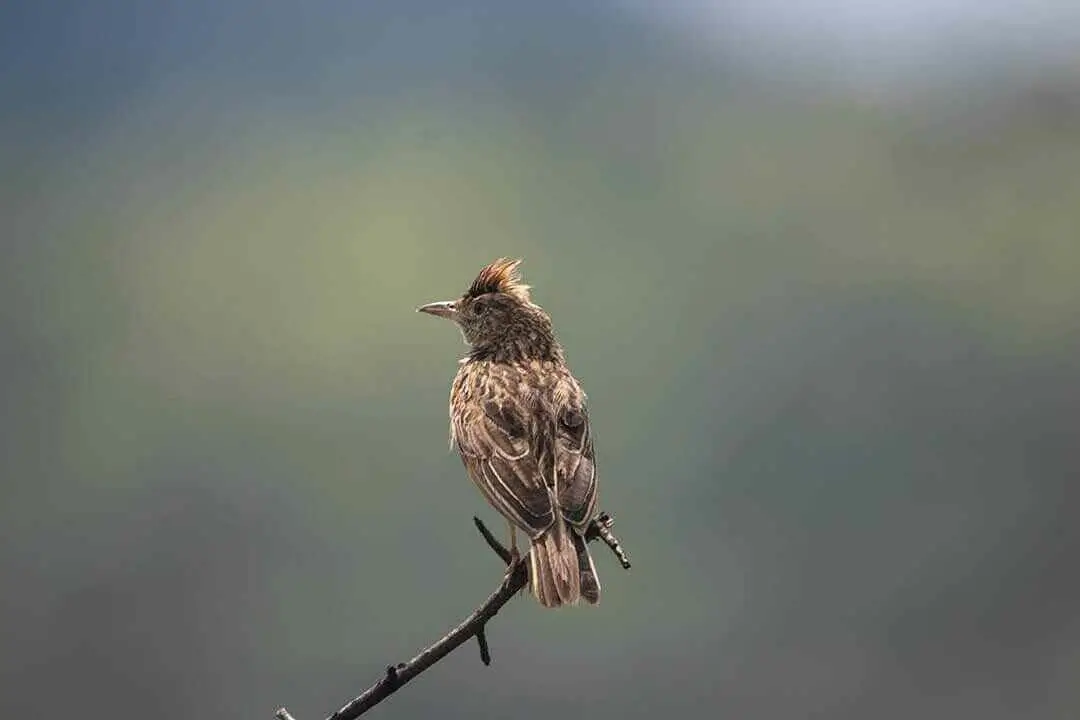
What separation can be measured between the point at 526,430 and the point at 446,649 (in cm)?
328

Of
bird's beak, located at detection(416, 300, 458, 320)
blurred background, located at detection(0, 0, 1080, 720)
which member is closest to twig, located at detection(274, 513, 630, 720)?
bird's beak, located at detection(416, 300, 458, 320)

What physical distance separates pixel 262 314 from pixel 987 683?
79.4 meters

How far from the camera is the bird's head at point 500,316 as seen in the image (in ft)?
31.4

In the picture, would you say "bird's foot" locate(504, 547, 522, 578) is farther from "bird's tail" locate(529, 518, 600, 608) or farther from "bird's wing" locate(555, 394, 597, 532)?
"bird's wing" locate(555, 394, 597, 532)

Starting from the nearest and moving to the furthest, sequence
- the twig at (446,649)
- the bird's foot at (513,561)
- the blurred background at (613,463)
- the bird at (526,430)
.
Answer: the twig at (446,649) < the bird's foot at (513,561) < the bird at (526,430) < the blurred background at (613,463)

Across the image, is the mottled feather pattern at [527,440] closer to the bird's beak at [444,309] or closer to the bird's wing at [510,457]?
the bird's wing at [510,457]

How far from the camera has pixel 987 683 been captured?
12762cm

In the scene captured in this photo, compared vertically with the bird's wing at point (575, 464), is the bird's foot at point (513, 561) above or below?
below

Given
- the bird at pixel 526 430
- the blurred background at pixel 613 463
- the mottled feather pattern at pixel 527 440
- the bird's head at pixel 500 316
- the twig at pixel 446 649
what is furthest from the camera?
the blurred background at pixel 613 463

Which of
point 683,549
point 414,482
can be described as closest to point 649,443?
point 683,549

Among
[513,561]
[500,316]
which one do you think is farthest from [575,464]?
[500,316]

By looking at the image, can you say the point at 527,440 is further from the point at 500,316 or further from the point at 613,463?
the point at 613,463

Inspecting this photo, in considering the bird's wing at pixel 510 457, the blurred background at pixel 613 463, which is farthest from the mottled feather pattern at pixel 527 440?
the blurred background at pixel 613 463

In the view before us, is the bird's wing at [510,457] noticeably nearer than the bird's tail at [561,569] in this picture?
No
